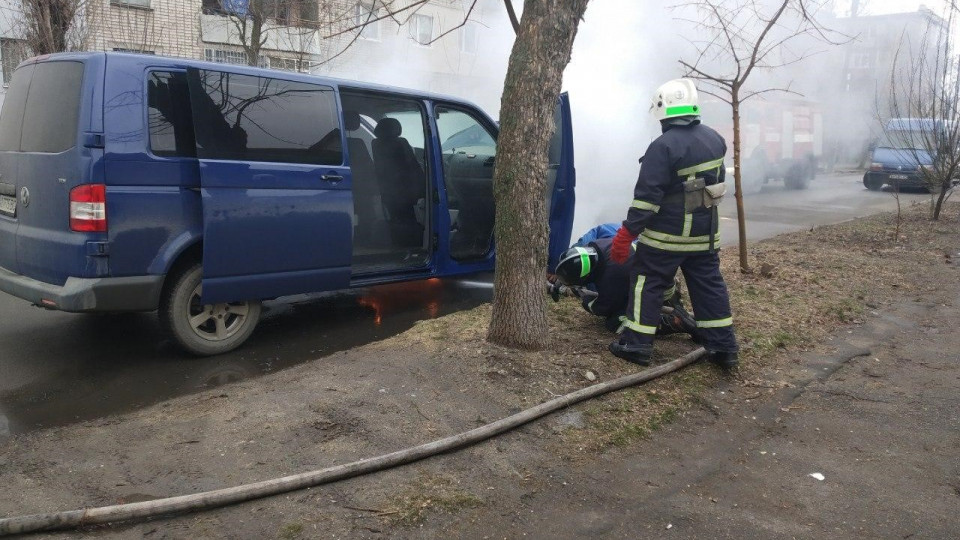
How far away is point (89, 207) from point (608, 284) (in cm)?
319

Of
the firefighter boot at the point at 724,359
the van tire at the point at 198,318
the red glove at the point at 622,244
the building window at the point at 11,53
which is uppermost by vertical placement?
the building window at the point at 11,53

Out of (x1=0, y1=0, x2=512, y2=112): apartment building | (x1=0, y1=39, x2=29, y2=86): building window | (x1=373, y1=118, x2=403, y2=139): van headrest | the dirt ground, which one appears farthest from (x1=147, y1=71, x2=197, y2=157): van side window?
(x1=0, y1=0, x2=512, y2=112): apartment building

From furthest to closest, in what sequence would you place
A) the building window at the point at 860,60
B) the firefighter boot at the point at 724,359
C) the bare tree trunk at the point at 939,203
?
the building window at the point at 860,60
the bare tree trunk at the point at 939,203
the firefighter boot at the point at 724,359

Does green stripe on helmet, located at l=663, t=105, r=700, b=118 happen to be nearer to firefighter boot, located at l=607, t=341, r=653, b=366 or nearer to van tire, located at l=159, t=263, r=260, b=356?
firefighter boot, located at l=607, t=341, r=653, b=366

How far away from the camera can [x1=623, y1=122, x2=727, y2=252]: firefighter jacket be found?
14.3 feet

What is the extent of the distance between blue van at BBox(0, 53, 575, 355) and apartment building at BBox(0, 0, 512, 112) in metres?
8.08

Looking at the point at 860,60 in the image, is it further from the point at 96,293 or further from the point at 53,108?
the point at 96,293

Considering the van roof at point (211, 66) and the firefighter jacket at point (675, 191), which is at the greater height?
the van roof at point (211, 66)

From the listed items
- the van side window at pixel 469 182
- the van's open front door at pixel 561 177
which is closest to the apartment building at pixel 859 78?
the van's open front door at pixel 561 177

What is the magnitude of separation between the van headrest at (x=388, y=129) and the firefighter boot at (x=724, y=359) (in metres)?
3.09

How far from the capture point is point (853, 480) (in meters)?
3.38

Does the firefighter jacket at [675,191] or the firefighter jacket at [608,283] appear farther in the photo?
the firefighter jacket at [608,283]

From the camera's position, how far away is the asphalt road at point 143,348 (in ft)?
13.3

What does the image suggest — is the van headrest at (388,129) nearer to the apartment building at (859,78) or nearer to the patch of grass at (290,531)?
A: the patch of grass at (290,531)
